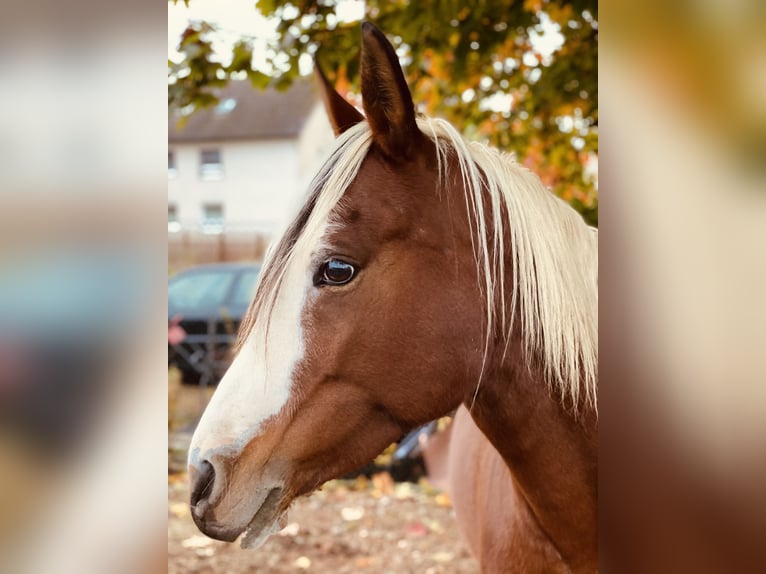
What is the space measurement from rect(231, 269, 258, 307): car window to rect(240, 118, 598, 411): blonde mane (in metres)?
4.89

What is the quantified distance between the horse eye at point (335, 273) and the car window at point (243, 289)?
16.2 ft

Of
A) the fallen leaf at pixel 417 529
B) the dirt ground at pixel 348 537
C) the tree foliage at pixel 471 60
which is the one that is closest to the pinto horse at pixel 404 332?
the tree foliage at pixel 471 60

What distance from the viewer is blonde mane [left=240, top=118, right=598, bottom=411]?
3.76 feet

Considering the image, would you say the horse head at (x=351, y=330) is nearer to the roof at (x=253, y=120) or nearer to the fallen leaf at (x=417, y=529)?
the fallen leaf at (x=417, y=529)

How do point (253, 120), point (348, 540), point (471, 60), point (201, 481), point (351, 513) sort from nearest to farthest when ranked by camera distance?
1. point (201, 481)
2. point (471, 60)
3. point (348, 540)
4. point (351, 513)
5. point (253, 120)

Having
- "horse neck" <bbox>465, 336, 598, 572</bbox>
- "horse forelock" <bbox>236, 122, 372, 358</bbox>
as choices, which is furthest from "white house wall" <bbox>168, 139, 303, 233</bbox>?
"horse neck" <bbox>465, 336, 598, 572</bbox>

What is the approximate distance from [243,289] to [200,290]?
43cm

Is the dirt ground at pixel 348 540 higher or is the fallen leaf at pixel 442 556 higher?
the fallen leaf at pixel 442 556

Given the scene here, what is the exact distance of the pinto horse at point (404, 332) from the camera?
3.52 feet

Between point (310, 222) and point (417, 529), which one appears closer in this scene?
point (310, 222)

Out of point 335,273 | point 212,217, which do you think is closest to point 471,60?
point 335,273

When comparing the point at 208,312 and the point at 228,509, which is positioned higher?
the point at 228,509

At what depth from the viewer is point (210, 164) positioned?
545 centimetres

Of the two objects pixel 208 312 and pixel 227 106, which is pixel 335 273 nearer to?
pixel 227 106
